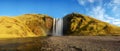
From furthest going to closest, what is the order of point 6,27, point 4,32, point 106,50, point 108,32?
point 108,32 < point 6,27 < point 4,32 < point 106,50

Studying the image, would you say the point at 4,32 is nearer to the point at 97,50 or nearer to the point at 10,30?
the point at 10,30

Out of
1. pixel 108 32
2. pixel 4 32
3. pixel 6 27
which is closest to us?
pixel 4 32

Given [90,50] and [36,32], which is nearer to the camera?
[90,50]

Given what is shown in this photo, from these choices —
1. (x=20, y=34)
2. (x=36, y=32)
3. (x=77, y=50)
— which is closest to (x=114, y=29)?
(x=36, y=32)

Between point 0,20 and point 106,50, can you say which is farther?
point 0,20

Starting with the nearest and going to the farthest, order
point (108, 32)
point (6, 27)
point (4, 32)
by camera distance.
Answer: point (4, 32) → point (6, 27) → point (108, 32)

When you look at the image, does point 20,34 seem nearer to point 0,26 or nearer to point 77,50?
point 0,26

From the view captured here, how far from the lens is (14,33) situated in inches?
5748

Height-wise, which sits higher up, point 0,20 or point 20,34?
point 0,20

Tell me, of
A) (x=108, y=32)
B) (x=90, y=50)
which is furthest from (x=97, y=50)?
(x=108, y=32)

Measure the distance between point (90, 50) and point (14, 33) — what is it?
117119 mm

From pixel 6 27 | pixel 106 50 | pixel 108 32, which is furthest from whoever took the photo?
pixel 108 32

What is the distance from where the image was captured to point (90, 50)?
34.3 m

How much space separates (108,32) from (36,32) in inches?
2555
